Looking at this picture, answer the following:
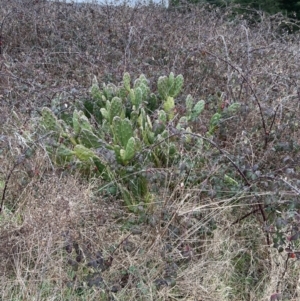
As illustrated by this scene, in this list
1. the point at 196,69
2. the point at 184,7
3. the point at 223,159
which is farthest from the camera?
the point at 184,7

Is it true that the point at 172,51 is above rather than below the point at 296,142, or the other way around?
above

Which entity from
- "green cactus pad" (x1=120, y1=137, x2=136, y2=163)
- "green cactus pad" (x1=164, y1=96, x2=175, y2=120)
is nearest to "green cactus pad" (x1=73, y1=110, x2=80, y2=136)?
"green cactus pad" (x1=120, y1=137, x2=136, y2=163)

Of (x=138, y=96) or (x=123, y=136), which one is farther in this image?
(x=138, y=96)

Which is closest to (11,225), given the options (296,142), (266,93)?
(296,142)

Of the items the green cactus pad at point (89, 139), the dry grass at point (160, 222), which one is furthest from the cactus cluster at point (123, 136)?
the dry grass at point (160, 222)

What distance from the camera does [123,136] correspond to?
3738 millimetres

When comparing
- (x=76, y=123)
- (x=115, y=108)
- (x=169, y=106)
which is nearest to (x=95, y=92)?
(x=115, y=108)

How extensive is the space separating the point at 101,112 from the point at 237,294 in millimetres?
1923

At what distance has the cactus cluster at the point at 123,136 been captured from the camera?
3.51m

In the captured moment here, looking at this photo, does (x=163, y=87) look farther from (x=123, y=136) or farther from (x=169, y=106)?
(x=123, y=136)

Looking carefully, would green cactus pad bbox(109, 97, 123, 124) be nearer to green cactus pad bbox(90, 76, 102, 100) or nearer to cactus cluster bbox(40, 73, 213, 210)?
cactus cluster bbox(40, 73, 213, 210)

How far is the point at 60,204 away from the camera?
10.0 feet

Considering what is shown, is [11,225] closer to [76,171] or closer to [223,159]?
[76,171]

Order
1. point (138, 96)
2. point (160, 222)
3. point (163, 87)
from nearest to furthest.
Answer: point (160, 222), point (138, 96), point (163, 87)
